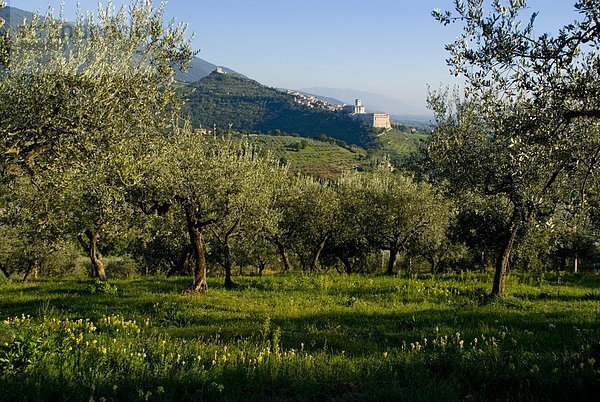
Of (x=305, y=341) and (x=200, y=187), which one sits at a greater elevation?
(x=200, y=187)

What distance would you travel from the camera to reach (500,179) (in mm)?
16297

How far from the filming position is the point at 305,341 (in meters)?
11.3

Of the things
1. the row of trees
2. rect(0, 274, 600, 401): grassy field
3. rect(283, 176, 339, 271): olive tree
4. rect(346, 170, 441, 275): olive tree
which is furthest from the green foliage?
rect(283, 176, 339, 271): olive tree

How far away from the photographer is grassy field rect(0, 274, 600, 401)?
623cm

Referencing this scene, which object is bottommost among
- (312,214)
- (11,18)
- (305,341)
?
(305,341)

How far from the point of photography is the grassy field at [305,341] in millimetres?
6227

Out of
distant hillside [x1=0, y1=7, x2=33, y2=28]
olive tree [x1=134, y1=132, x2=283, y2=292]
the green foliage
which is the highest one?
distant hillside [x1=0, y1=7, x2=33, y2=28]

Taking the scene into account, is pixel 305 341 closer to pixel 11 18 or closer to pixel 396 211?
pixel 11 18

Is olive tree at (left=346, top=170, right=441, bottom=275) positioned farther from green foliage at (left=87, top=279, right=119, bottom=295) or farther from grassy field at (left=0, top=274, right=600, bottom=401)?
green foliage at (left=87, top=279, right=119, bottom=295)

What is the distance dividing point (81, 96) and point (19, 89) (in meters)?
1.63

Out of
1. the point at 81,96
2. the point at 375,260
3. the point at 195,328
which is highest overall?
the point at 81,96

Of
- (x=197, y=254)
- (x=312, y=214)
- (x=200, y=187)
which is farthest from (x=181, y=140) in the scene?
(x=312, y=214)

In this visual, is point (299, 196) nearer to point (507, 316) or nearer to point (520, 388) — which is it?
point (507, 316)

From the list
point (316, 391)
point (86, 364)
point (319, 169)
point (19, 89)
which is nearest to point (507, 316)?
point (316, 391)
